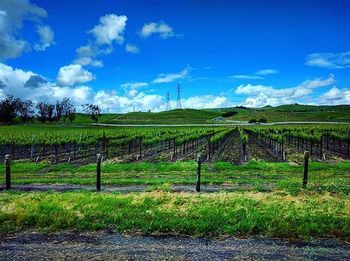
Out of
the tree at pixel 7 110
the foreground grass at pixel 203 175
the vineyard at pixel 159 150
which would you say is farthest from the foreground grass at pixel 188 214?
the tree at pixel 7 110

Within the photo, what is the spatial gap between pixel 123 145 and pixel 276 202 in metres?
38.1

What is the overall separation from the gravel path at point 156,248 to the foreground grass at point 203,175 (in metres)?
6.80

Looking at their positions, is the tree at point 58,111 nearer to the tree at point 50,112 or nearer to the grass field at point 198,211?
the tree at point 50,112

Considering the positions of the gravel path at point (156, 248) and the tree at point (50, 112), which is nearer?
the gravel path at point (156, 248)

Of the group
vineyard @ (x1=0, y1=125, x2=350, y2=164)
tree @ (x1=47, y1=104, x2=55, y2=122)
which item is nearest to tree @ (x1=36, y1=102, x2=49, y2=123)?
tree @ (x1=47, y1=104, x2=55, y2=122)

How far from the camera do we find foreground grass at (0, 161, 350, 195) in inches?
733

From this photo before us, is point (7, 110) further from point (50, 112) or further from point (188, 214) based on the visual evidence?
point (188, 214)

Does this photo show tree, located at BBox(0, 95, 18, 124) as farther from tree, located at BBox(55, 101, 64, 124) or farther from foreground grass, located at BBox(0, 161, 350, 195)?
foreground grass, located at BBox(0, 161, 350, 195)

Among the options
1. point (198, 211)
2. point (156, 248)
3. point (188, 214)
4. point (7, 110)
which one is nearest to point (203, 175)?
point (198, 211)

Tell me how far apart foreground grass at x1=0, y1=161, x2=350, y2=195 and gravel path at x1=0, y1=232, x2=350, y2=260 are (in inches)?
268

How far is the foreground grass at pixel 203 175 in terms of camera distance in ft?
61.1

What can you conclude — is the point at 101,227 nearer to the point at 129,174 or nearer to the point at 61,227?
the point at 61,227

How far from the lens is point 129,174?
24.6 m

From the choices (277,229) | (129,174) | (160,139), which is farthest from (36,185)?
(160,139)
